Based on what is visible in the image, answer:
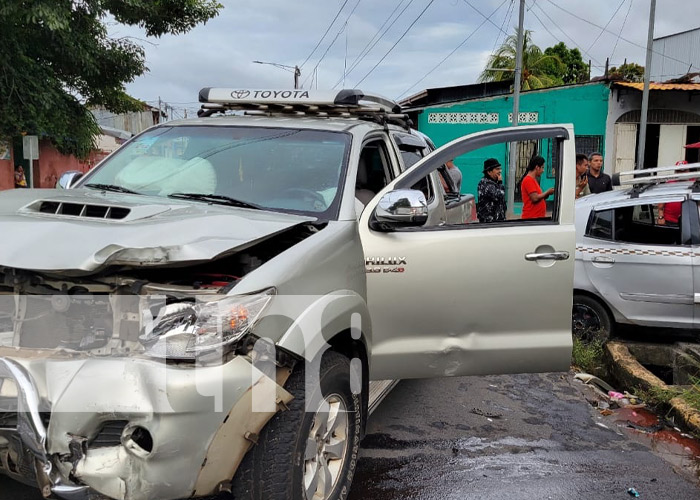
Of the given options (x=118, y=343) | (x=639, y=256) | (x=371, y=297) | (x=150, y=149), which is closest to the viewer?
(x=118, y=343)

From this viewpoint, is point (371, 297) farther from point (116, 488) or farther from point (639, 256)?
point (639, 256)

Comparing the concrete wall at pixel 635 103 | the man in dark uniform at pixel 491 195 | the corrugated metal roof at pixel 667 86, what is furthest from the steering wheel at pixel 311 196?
the concrete wall at pixel 635 103

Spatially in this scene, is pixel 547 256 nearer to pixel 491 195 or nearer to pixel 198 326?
pixel 198 326

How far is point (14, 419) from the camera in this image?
7.04 feet

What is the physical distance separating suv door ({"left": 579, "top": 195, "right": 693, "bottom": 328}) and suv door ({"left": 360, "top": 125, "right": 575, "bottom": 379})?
2.66 m

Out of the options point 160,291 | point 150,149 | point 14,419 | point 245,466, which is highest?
point 150,149

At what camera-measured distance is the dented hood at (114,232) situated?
7.36ft

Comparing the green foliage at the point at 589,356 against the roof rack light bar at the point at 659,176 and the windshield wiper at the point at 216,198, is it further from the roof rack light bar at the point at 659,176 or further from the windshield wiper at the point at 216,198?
the windshield wiper at the point at 216,198

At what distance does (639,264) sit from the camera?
229 inches

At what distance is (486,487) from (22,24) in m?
11.3

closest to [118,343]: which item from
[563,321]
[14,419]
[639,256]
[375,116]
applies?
[14,419]

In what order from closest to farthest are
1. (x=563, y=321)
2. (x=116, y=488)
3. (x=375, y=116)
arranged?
(x=116, y=488) → (x=563, y=321) → (x=375, y=116)

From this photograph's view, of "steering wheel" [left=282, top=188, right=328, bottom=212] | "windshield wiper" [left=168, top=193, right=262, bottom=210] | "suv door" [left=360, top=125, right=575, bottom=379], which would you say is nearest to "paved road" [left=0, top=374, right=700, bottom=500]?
"suv door" [left=360, top=125, right=575, bottom=379]

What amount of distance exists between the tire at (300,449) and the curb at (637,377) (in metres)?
2.71
